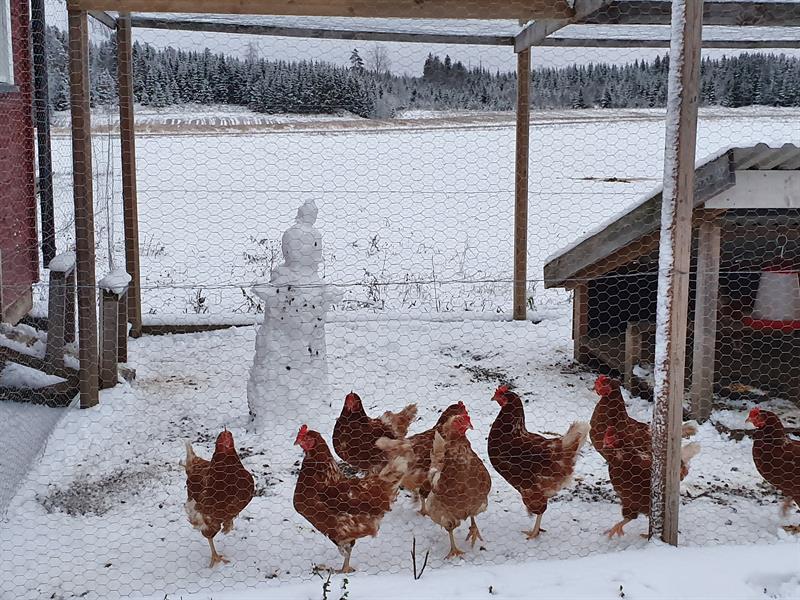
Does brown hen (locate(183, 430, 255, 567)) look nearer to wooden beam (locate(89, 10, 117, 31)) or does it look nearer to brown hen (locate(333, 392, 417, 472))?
brown hen (locate(333, 392, 417, 472))

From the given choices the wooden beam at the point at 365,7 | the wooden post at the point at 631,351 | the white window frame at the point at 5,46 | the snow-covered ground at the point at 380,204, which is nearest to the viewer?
the wooden beam at the point at 365,7

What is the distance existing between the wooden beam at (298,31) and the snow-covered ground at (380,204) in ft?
1.81

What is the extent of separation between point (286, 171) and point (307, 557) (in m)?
6.21

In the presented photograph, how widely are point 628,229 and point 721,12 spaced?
1.00 metres

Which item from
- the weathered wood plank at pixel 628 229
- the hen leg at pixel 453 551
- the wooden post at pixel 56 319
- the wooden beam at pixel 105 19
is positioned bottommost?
the hen leg at pixel 453 551

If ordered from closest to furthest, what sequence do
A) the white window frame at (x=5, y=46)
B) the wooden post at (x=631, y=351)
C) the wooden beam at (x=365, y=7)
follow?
the wooden beam at (x=365, y=7) → the white window frame at (x=5, y=46) → the wooden post at (x=631, y=351)

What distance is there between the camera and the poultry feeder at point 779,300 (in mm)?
3965

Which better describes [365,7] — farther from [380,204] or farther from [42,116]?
[380,204]

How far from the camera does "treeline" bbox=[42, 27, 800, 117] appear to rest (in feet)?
11.8

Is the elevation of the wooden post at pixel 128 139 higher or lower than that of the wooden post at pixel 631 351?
higher

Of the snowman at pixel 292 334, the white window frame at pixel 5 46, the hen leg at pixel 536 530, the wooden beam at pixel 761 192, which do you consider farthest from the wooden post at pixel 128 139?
the wooden beam at pixel 761 192

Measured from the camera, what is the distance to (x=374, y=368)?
14.9ft

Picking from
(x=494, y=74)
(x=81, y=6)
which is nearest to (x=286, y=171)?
(x=494, y=74)

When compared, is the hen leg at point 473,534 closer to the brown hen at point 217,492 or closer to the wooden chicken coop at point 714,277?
A: the brown hen at point 217,492
